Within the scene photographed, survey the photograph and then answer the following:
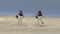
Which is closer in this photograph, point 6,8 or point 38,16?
point 38,16

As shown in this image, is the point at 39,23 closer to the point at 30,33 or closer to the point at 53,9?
the point at 30,33

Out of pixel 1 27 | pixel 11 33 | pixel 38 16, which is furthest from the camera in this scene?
pixel 38 16

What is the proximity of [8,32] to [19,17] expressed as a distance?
3.20m

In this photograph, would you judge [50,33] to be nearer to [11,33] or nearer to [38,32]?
[38,32]

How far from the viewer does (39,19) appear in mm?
16281

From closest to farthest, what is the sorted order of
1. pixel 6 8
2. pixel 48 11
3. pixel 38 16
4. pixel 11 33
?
pixel 11 33, pixel 38 16, pixel 48 11, pixel 6 8

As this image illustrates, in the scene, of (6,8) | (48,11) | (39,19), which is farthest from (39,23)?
(6,8)

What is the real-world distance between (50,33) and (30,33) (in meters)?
0.85

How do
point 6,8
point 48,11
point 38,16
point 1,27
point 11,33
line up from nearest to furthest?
point 11,33 → point 1,27 → point 38,16 → point 48,11 → point 6,8


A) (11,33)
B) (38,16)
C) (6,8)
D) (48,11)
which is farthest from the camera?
(6,8)

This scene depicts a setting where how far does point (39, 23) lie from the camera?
1673 centimetres

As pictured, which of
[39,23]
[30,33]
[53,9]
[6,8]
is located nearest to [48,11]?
[53,9]

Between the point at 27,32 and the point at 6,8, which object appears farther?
the point at 6,8

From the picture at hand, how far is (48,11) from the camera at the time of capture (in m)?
25.4
